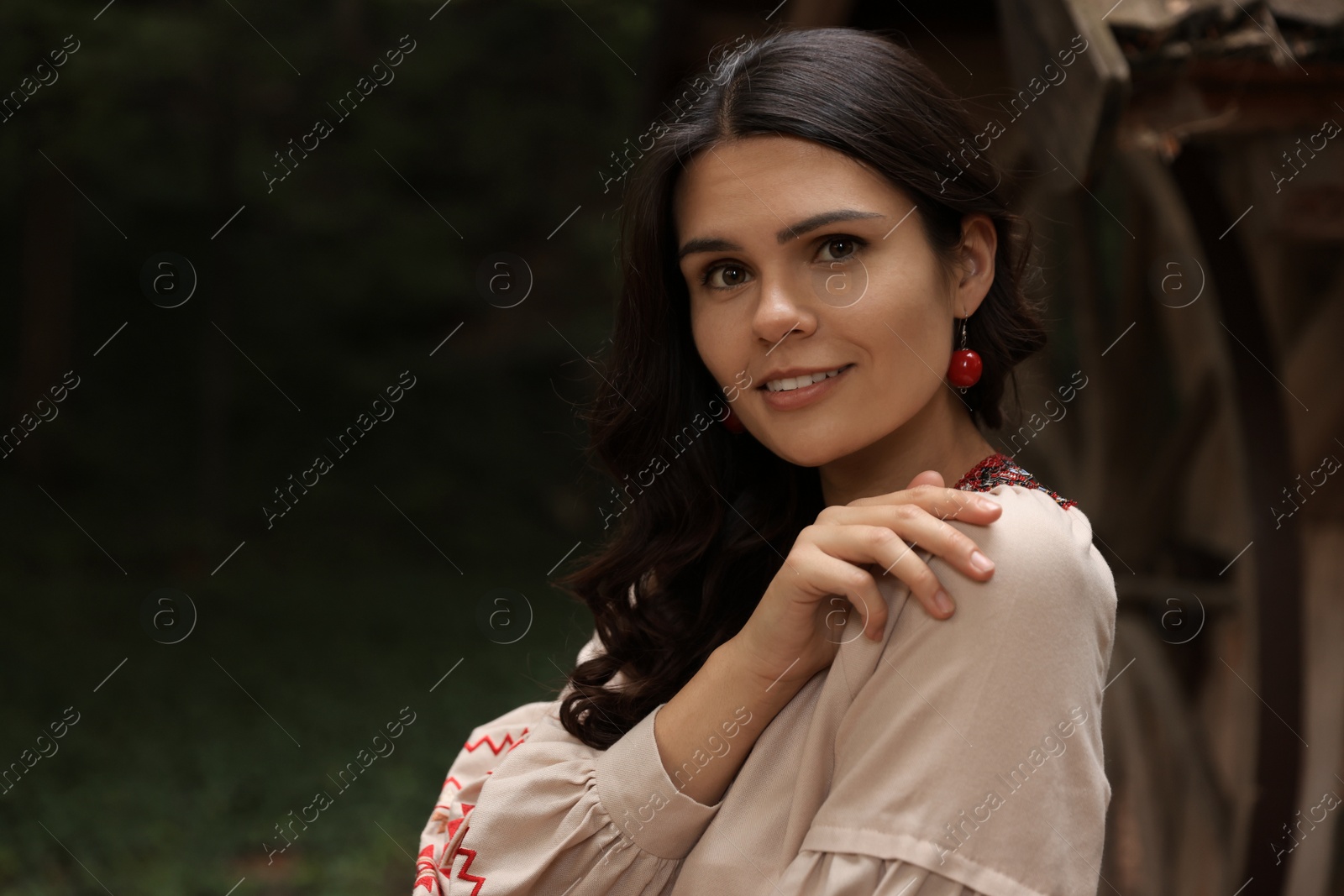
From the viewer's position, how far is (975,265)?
178 centimetres

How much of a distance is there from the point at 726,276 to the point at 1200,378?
2.69 meters

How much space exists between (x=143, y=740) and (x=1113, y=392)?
16.4 ft

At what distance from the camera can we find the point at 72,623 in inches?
323

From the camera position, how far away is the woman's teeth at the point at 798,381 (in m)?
1.63

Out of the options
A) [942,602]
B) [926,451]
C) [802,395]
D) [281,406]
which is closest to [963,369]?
[926,451]

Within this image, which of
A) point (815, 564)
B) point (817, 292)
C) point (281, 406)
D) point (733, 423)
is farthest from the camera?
point (281, 406)

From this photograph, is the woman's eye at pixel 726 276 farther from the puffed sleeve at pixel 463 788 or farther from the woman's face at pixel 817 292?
the puffed sleeve at pixel 463 788

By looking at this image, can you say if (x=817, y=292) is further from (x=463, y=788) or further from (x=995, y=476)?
(x=463, y=788)

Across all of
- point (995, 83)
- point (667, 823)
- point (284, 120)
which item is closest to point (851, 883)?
point (667, 823)

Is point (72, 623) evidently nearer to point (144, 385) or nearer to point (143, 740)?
point (143, 740)

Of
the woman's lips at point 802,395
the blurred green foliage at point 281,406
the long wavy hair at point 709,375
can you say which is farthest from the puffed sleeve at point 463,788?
the blurred green foliage at point 281,406

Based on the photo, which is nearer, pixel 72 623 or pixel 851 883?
pixel 851 883

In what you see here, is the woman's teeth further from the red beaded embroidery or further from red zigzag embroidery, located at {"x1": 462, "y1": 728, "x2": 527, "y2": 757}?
red zigzag embroidery, located at {"x1": 462, "y1": 728, "x2": 527, "y2": 757}

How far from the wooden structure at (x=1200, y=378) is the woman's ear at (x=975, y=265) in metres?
0.35
